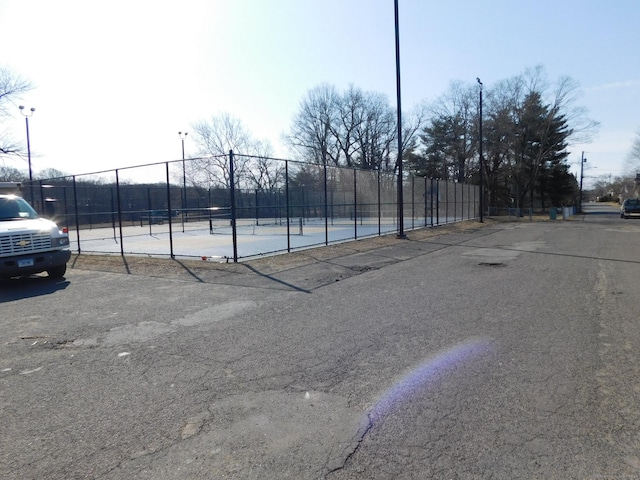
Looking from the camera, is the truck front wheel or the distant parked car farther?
the distant parked car

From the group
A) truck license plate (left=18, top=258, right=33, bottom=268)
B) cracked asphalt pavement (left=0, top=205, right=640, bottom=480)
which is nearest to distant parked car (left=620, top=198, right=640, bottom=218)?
cracked asphalt pavement (left=0, top=205, right=640, bottom=480)

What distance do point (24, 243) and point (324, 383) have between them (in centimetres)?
845

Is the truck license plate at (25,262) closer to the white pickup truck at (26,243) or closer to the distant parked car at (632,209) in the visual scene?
the white pickup truck at (26,243)

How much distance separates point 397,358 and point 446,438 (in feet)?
4.98

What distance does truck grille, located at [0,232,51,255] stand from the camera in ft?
28.4

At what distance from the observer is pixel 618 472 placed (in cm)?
246

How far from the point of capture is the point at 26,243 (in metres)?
9.02

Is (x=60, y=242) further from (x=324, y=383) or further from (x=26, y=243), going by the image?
(x=324, y=383)

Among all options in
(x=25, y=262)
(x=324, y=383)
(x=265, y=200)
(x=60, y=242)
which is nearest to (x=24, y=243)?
(x=25, y=262)

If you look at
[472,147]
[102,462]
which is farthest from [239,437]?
[472,147]

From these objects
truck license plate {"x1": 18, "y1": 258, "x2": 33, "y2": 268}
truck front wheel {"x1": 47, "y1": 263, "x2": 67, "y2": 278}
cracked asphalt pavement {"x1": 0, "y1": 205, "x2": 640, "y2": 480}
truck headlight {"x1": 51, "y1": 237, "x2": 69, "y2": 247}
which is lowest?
cracked asphalt pavement {"x1": 0, "y1": 205, "x2": 640, "y2": 480}

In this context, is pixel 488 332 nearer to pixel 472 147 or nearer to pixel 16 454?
pixel 16 454

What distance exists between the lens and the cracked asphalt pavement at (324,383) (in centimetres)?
265

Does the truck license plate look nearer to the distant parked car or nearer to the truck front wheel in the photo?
the truck front wheel
